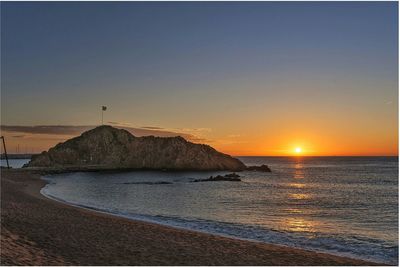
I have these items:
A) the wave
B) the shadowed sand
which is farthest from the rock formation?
the shadowed sand

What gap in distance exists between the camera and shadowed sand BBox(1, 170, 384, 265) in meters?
15.0

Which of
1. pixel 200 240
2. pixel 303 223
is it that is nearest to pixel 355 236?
pixel 303 223

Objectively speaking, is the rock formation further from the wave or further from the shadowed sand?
the shadowed sand

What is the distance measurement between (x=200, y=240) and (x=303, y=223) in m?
12.8

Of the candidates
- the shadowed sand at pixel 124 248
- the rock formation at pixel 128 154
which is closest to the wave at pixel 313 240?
the shadowed sand at pixel 124 248

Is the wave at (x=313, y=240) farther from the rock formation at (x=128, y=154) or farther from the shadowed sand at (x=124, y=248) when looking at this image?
the rock formation at (x=128, y=154)

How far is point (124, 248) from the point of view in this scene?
58.2ft

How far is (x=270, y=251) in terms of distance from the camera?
1889 cm

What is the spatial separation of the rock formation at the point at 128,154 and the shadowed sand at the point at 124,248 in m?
125

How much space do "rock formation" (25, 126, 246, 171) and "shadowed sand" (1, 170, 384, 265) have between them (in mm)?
124552

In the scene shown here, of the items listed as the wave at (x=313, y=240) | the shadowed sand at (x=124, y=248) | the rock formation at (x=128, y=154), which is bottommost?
the wave at (x=313, y=240)

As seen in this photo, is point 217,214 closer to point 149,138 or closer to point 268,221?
point 268,221

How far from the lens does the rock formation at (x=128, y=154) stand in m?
153

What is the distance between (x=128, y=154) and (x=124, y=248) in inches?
6089
